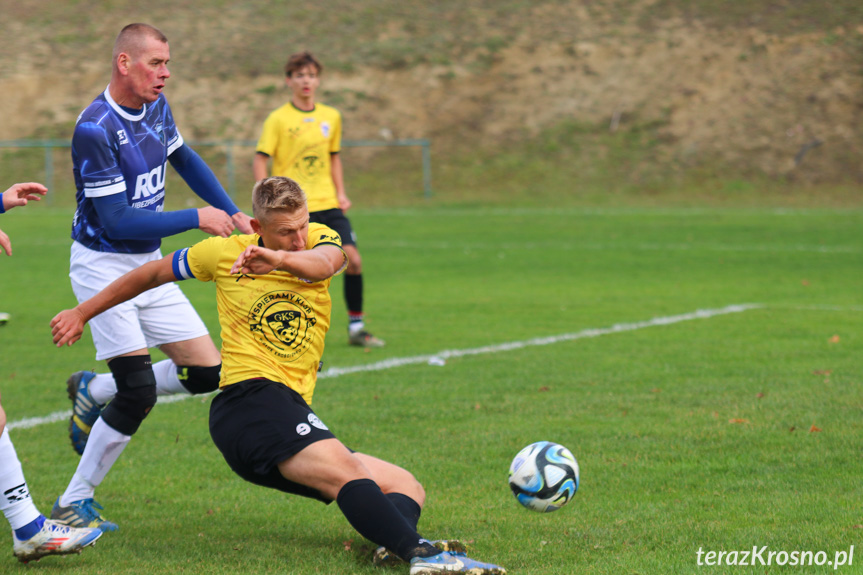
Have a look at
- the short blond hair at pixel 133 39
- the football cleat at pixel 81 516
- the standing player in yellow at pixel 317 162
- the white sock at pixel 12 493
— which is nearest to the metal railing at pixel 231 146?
the standing player in yellow at pixel 317 162

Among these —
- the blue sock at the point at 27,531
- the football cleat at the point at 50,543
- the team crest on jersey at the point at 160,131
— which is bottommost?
the football cleat at the point at 50,543

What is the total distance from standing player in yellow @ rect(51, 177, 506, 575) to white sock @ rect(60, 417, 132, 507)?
0.78 metres

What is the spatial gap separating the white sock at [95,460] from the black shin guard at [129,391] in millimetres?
43

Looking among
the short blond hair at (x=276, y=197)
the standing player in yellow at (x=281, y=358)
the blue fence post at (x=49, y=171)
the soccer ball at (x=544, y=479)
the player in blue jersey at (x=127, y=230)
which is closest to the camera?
the standing player in yellow at (x=281, y=358)

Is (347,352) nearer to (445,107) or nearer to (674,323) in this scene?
(674,323)

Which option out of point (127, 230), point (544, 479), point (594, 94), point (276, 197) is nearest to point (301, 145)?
point (127, 230)

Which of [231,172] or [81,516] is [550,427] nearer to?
[81,516]

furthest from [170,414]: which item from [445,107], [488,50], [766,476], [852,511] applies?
[488,50]

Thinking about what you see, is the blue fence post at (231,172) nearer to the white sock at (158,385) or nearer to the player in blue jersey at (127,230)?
the white sock at (158,385)

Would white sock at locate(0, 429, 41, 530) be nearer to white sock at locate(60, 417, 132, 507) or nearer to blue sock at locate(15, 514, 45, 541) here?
blue sock at locate(15, 514, 45, 541)

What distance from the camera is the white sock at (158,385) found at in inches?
217

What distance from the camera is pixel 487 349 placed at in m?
9.36

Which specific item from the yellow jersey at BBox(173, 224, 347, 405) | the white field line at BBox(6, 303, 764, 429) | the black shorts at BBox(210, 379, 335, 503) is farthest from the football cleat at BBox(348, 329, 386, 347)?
the black shorts at BBox(210, 379, 335, 503)

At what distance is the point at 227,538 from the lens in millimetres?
4578
